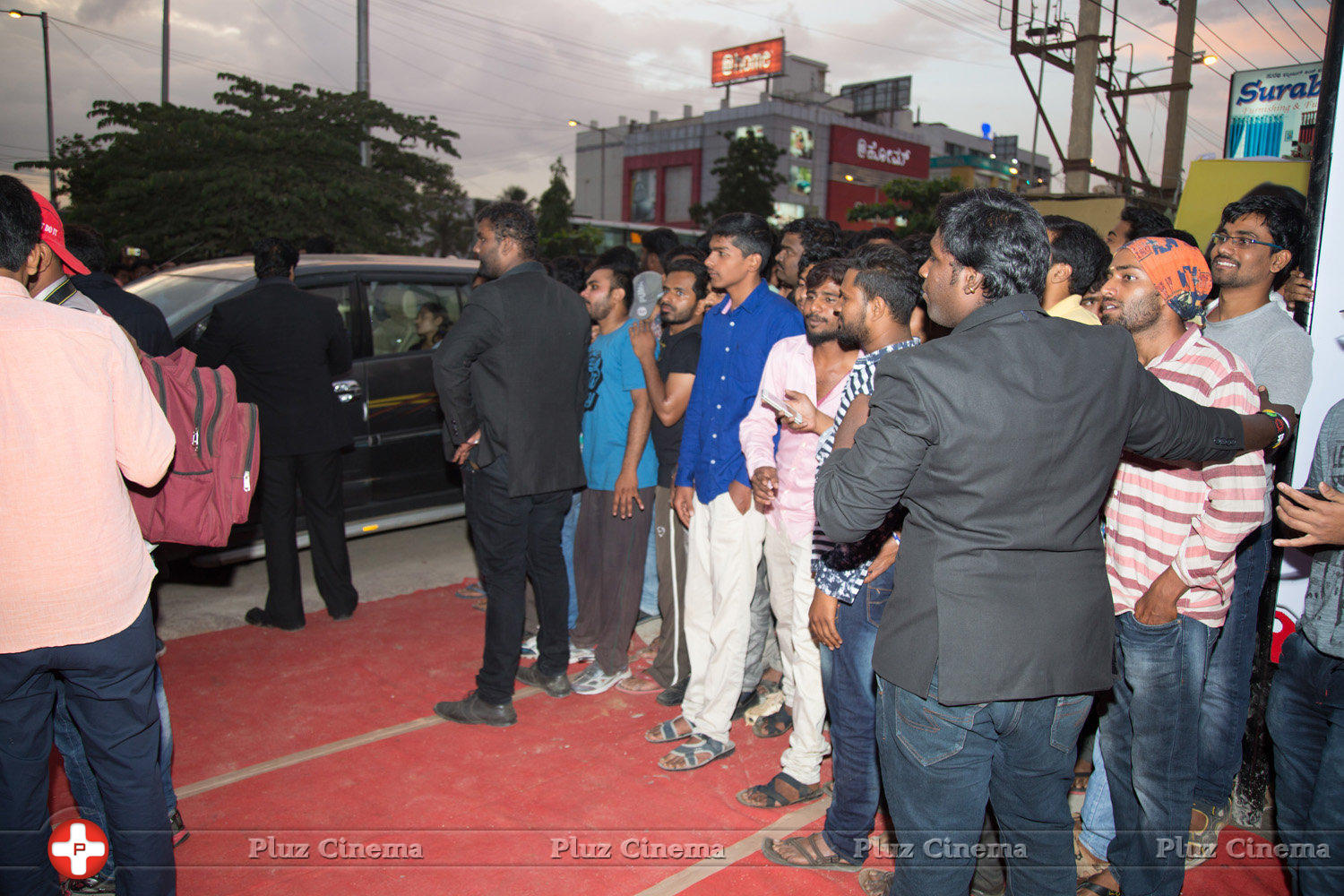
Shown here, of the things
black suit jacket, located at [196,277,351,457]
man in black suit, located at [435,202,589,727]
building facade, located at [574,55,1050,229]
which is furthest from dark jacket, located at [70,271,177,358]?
building facade, located at [574,55,1050,229]

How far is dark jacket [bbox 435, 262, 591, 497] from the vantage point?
3900 mm

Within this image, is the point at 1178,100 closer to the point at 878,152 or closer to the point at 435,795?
the point at 435,795

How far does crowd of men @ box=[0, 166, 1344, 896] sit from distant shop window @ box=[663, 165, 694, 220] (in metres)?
56.7

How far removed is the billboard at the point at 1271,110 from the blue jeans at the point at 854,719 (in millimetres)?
9370

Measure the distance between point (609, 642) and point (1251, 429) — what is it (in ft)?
10.4

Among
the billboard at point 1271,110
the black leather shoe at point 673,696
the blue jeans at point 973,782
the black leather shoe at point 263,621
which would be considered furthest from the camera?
the billboard at point 1271,110

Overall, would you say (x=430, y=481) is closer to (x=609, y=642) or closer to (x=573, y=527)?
(x=573, y=527)

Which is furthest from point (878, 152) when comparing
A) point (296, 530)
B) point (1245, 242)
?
point (1245, 242)

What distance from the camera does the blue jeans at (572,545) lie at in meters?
4.96

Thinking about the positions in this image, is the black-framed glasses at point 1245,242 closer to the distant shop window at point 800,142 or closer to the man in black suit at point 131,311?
the man in black suit at point 131,311

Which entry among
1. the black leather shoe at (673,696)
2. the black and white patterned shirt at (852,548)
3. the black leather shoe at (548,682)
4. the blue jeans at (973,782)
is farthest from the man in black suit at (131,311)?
the blue jeans at (973,782)

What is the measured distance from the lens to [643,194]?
61.7 meters

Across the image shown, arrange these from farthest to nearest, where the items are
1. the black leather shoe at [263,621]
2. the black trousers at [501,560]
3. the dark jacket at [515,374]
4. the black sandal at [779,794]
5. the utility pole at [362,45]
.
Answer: the utility pole at [362,45] < the black leather shoe at [263,621] < the black trousers at [501,560] < the dark jacket at [515,374] < the black sandal at [779,794]

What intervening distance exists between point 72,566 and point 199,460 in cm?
55
